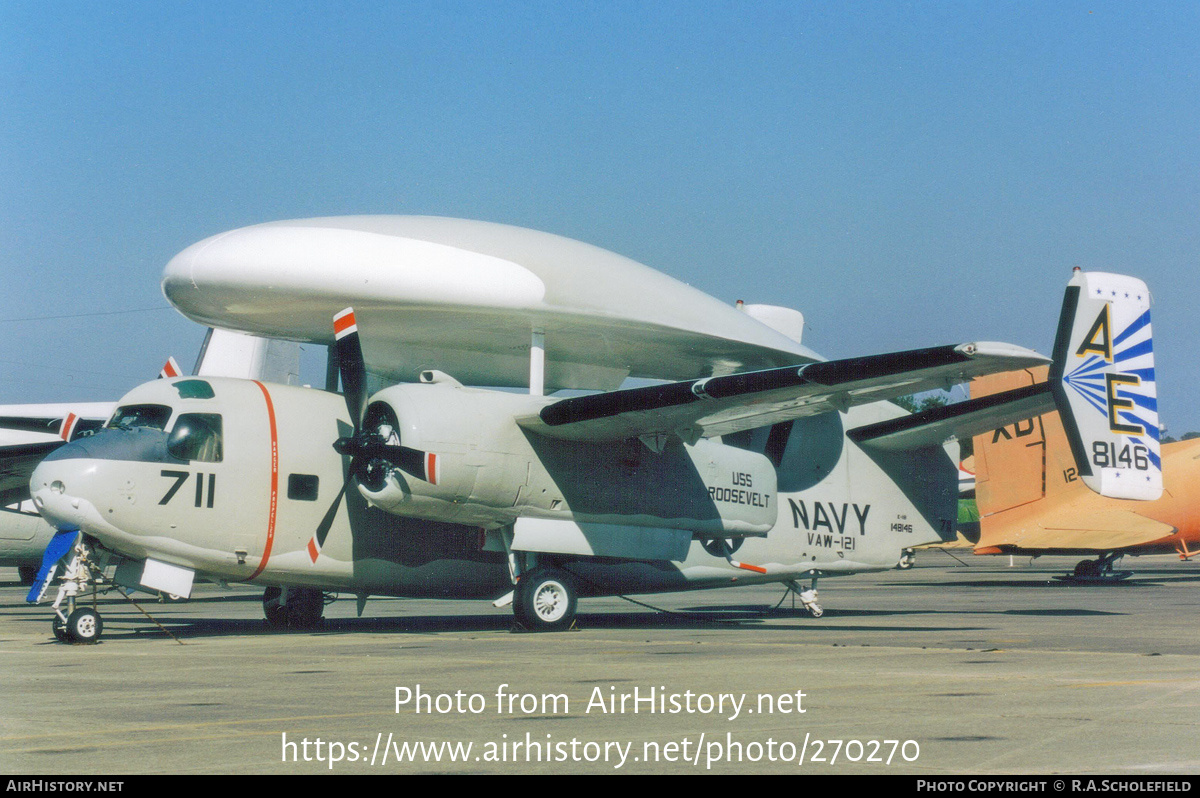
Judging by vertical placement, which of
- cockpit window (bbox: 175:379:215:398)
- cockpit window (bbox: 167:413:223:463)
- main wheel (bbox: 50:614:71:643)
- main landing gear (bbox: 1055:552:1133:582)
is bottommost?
main landing gear (bbox: 1055:552:1133:582)

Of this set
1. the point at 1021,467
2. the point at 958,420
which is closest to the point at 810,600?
the point at 958,420

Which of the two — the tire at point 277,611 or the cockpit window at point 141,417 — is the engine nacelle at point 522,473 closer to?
the cockpit window at point 141,417

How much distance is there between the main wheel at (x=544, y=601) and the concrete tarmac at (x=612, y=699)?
0.32m

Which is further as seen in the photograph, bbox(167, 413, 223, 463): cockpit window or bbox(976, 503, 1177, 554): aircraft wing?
bbox(976, 503, 1177, 554): aircraft wing

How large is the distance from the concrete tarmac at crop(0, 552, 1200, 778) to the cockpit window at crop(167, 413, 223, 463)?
6.92ft

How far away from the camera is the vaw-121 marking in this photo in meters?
12.7

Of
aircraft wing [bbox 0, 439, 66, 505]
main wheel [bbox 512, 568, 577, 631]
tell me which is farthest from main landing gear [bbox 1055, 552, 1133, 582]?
aircraft wing [bbox 0, 439, 66, 505]

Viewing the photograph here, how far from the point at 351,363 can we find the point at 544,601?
3.68m

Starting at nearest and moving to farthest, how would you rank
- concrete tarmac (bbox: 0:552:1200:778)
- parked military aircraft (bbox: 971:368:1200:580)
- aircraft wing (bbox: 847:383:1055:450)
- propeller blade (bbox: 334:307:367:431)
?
concrete tarmac (bbox: 0:552:1200:778) → propeller blade (bbox: 334:307:367:431) → aircraft wing (bbox: 847:383:1055:450) → parked military aircraft (bbox: 971:368:1200:580)

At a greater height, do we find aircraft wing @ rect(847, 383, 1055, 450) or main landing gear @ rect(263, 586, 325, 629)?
aircraft wing @ rect(847, 383, 1055, 450)

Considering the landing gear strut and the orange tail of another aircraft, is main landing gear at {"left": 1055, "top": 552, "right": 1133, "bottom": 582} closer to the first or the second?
the orange tail of another aircraft

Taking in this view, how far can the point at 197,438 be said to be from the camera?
42.7ft

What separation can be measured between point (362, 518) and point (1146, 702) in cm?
922
